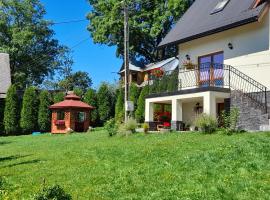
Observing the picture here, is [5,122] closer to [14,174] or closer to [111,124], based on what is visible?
[111,124]

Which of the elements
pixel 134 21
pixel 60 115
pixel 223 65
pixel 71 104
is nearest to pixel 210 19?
pixel 223 65

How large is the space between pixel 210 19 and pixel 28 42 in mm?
30513

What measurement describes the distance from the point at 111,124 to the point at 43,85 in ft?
104

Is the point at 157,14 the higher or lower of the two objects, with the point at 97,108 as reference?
higher

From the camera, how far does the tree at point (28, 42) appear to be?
45.1 meters

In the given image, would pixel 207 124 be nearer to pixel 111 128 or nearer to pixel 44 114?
pixel 111 128

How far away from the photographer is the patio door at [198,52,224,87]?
58.9 feet

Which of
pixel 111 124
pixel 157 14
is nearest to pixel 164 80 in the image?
pixel 111 124

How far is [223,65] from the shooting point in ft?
58.6

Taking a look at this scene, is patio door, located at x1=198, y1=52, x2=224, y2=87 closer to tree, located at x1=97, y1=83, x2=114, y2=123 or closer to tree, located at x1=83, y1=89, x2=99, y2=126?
tree, located at x1=97, y1=83, x2=114, y2=123

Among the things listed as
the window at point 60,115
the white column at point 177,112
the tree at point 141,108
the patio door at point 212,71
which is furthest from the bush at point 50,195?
the window at point 60,115

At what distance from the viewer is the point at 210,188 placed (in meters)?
6.79

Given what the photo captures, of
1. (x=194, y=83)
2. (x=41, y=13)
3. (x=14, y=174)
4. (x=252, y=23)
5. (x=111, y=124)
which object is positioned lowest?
(x=14, y=174)

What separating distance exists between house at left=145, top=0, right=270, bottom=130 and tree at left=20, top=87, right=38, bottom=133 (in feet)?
34.9
